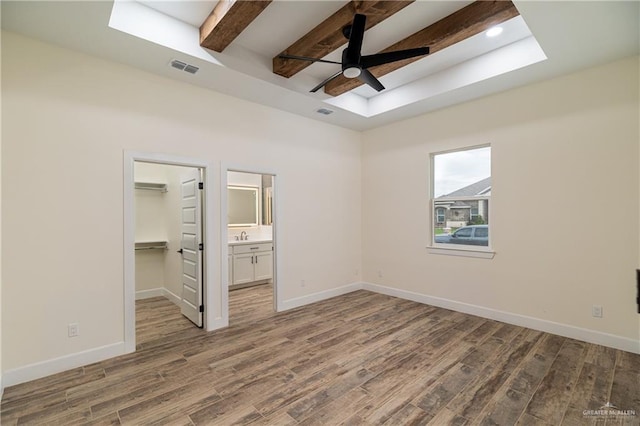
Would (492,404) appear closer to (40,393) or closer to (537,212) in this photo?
(537,212)

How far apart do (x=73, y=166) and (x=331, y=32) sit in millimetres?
2899

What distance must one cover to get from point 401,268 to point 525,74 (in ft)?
10.8

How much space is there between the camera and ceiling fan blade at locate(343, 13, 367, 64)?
250 centimetres

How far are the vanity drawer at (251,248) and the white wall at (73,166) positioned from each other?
6.48ft

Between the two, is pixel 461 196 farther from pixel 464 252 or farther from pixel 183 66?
pixel 183 66

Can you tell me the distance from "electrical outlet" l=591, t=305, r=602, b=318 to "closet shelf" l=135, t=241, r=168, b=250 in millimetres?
6249

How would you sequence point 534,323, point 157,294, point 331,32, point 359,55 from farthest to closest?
point 157,294
point 534,323
point 331,32
point 359,55

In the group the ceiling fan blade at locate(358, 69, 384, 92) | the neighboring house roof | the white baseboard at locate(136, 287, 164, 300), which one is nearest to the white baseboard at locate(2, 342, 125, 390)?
the white baseboard at locate(136, 287, 164, 300)

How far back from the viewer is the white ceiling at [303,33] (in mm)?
2529

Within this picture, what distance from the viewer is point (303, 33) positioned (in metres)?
3.29

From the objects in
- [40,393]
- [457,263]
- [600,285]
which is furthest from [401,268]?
[40,393]

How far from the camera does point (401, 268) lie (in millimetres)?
5242

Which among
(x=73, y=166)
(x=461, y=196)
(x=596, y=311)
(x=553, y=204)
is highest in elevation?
(x=73, y=166)

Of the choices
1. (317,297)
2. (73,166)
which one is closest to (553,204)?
(317,297)
